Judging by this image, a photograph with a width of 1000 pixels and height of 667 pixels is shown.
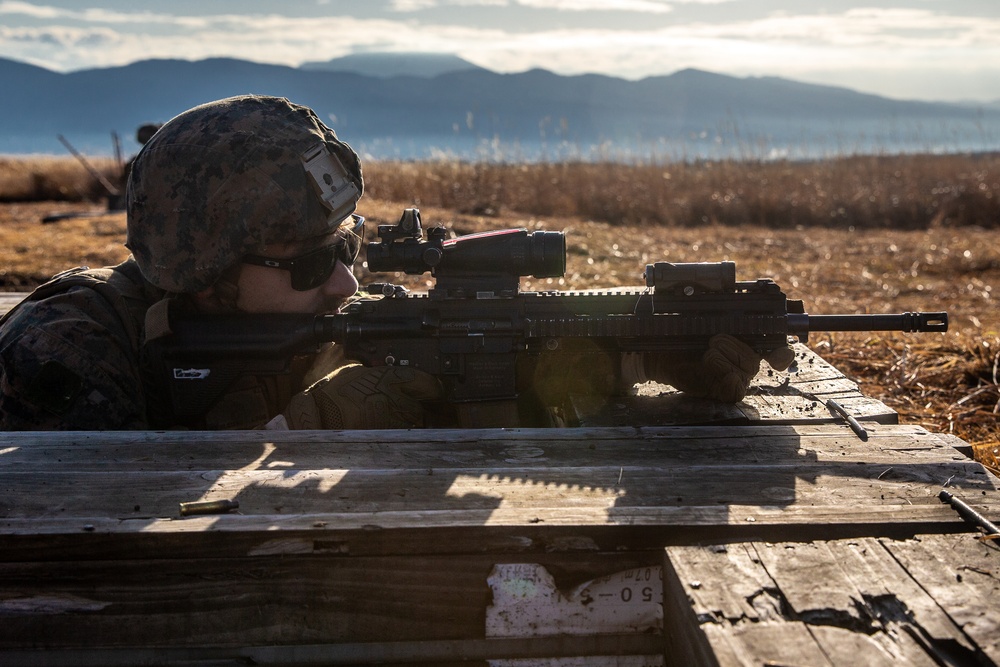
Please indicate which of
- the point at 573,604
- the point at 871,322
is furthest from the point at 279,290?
the point at 871,322

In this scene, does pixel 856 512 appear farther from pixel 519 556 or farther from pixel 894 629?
pixel 519 556

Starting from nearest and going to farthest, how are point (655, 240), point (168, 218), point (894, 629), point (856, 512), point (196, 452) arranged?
1. point (894, 629)
2. point (856, 512)
3. point (196, 452)
4. point (168, 218)
5. point (655, 240)

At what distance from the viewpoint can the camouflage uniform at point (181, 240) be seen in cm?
319

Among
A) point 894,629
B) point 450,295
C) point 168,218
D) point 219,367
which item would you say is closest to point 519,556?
point 894,629

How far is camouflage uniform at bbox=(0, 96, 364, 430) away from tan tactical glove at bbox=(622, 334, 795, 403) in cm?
139

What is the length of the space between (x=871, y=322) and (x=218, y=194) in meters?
2.59

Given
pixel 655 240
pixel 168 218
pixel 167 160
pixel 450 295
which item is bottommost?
pixel 655 240

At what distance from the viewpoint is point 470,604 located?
6.72 feet

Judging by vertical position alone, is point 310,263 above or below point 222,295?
above

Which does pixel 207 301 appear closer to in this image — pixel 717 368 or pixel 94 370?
pixel 94 370

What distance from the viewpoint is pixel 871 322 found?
337cm

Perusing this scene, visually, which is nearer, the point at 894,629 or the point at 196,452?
the point at 894,629

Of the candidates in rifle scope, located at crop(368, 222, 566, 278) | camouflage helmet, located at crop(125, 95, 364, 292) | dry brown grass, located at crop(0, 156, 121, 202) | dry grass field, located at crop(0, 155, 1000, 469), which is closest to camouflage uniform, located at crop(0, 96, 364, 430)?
camouflage helmet, located at crop(125, 95, 364, 292)

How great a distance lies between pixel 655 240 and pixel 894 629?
10966mm
